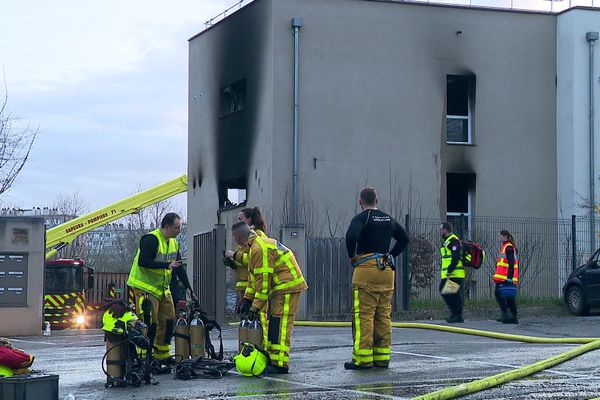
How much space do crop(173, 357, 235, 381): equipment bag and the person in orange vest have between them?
9107mm

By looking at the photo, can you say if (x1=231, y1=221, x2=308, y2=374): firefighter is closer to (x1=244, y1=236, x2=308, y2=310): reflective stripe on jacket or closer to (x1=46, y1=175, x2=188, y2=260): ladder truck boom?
(x1=244, y1=236, x2=308, y2=310): reflective stripe on jacket

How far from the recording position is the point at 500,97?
1188 inches

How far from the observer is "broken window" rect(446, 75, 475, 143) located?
30281 mm

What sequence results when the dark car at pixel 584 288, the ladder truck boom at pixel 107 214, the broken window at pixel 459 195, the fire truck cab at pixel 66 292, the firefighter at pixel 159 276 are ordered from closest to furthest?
1. the firefighter at pixel 159 276
2. the dark car at pixel 584 288
3. the broken window at pixel 459 195
4. the fire truck cab at pixel 66 292
5. the ladder truck boom at pixel 107 214

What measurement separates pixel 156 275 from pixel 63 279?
77.3 feet

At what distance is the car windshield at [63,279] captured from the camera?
34656 mm

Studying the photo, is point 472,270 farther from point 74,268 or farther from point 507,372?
point 507,372

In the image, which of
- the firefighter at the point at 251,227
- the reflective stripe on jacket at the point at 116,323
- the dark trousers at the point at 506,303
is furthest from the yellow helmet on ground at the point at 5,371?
the dark trousers at the point at 506,303

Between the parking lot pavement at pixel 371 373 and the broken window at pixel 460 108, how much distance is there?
45.7 ft

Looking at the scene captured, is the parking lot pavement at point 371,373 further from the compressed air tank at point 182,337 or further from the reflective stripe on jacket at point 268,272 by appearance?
the reflective stripe on jacket at point 268,272

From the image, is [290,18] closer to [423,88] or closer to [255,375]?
[423,88]

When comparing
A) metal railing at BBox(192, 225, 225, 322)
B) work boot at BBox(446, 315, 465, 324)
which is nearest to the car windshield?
metal railing at BBox(192, 225, 225, 322)

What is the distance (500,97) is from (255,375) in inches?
796

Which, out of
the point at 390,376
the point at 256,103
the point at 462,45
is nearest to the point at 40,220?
the point at 256,103
